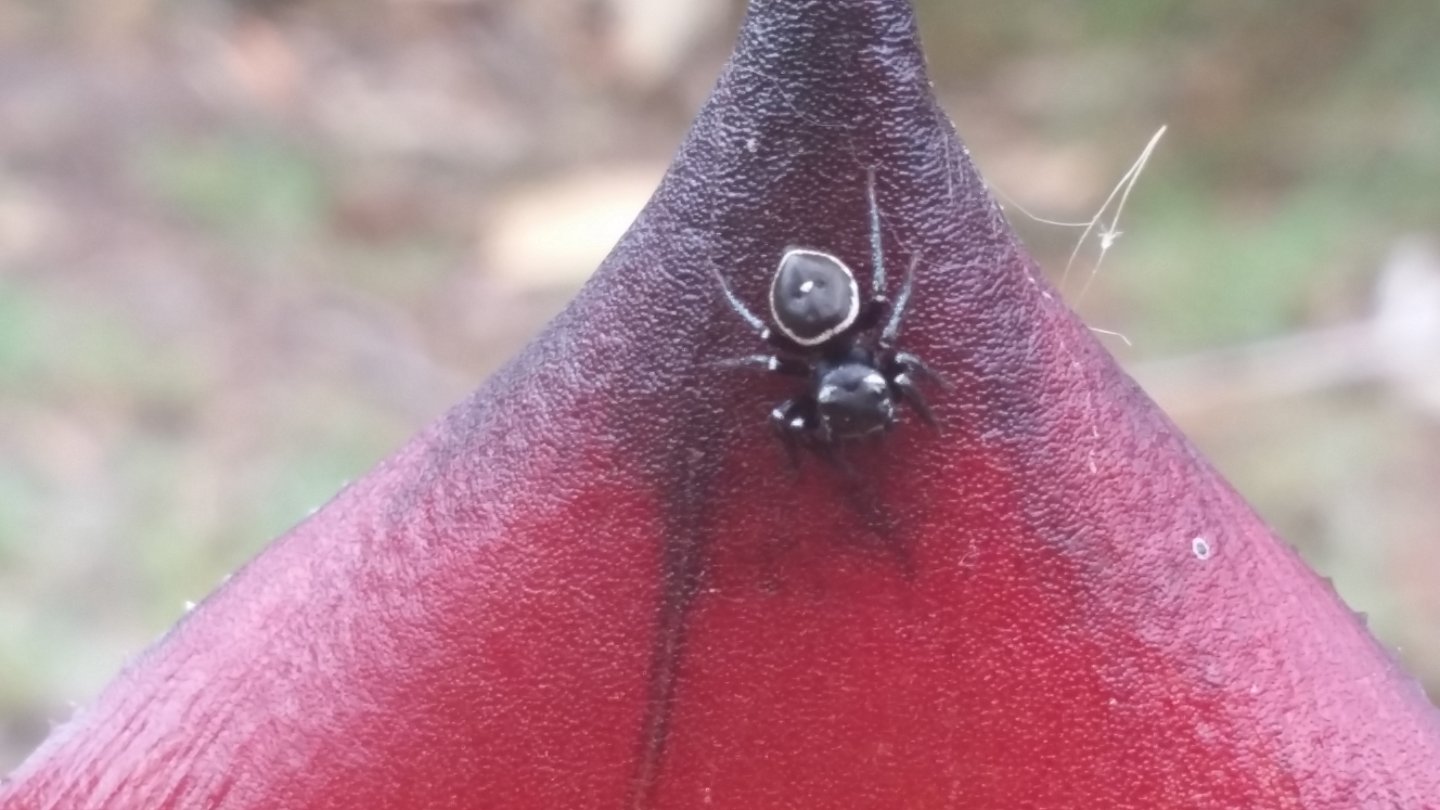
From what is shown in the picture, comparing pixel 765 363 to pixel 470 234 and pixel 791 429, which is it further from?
pixel 470 234

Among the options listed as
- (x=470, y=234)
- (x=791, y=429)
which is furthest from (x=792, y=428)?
(x=470, y=234)

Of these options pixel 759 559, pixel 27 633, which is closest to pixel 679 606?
pixel 759 559

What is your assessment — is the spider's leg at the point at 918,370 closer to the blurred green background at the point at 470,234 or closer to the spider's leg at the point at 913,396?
the spider's leg at the point at 913,396

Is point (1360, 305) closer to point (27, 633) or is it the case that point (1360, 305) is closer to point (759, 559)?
point (27, 633)

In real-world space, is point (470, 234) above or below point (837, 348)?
above

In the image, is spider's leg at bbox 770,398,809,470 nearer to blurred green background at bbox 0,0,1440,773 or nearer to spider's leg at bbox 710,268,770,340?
spider's leg at bbox 710,268,770,340

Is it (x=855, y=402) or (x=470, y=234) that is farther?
(x=470, y=234)

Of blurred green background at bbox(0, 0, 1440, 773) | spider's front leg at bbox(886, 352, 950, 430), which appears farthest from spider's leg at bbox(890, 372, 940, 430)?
blurred green background at bbox(0, 0, 1440, 773)
